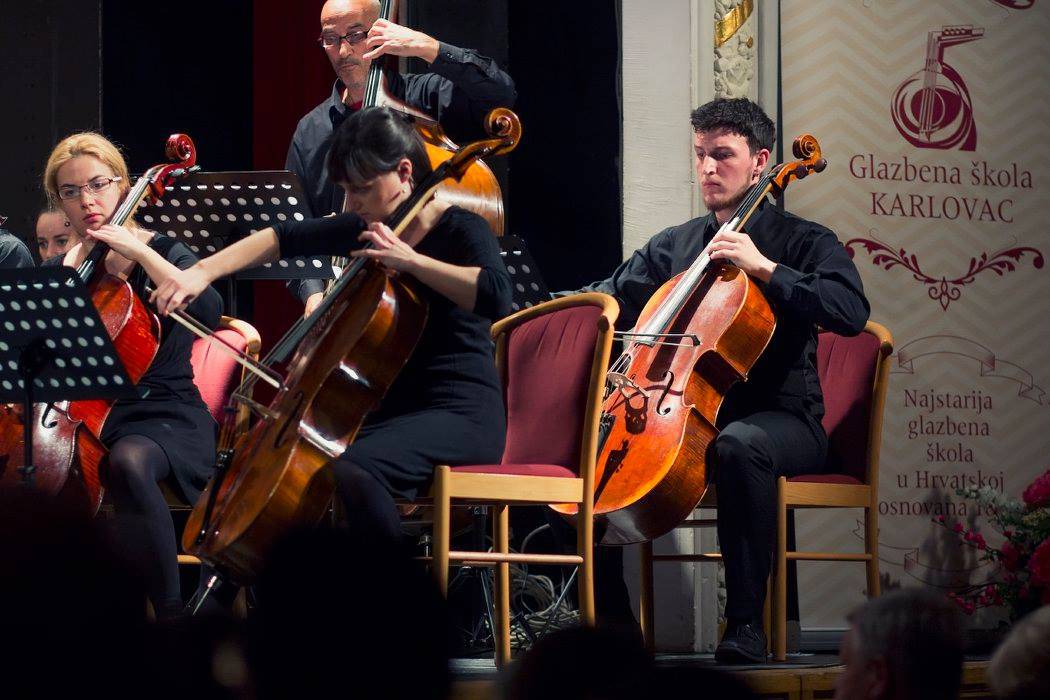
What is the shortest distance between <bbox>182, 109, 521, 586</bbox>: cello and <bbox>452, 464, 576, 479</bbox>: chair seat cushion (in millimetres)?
260

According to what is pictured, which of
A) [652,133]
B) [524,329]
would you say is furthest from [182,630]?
[652,133]

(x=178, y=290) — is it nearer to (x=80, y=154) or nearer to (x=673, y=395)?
(x=80, y=154)

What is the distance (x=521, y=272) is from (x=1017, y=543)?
1754mm

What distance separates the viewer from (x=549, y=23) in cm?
445

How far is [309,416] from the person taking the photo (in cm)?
270

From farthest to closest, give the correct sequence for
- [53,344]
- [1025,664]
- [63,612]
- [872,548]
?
[872,548] → [53,344] → [1025,664] → [63,612]

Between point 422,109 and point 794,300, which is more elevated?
point 422,109

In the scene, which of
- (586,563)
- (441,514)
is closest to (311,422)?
(441,514)

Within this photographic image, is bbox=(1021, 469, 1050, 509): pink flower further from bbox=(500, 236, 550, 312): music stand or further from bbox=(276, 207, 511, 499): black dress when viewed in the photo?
bbox=(276, 207, 511, 499): black dress

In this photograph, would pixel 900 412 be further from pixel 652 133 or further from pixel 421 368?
pixel 421 368

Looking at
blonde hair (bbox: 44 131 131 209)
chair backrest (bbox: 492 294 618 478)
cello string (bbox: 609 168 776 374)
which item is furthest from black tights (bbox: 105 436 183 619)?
cello string (bbox: 609 168 776 374)

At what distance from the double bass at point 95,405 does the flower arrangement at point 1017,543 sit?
2.33 metres

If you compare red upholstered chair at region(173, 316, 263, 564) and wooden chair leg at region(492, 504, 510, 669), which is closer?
wooden chair leg at region(492, 504, 510, 669)

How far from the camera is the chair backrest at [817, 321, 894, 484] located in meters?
3.53
